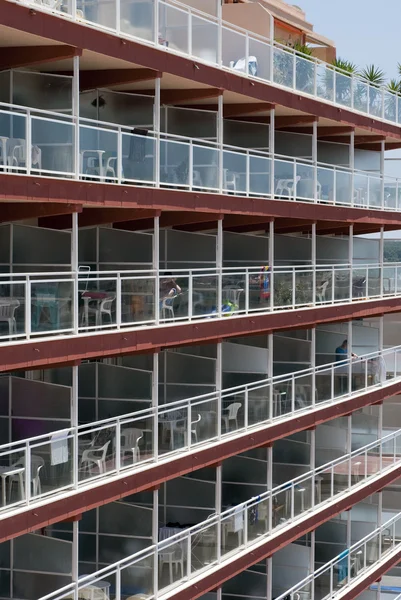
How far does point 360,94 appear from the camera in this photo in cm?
3472

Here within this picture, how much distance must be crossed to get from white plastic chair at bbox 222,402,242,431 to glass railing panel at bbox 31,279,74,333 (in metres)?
7.04

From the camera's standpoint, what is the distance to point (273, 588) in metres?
32.8

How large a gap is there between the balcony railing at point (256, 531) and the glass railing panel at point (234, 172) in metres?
6.60

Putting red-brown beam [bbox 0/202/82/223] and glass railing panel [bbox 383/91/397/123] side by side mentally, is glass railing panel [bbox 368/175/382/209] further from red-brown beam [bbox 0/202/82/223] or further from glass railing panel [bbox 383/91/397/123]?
red-brown beam [bbox 0/202/82/223]

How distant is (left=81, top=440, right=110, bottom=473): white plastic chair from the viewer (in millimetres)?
22250

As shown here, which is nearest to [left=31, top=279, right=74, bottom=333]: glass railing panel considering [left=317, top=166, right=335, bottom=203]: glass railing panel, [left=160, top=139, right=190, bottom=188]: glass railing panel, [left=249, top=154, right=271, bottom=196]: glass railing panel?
[left=160, top=139, right=190, bottom=188]: glass railing panel

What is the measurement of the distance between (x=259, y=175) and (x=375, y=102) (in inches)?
334

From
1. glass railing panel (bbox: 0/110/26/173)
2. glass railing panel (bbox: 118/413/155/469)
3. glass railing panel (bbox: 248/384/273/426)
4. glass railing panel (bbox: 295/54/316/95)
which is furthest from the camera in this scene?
glass railing panel (bbox: 295/54/316/95)

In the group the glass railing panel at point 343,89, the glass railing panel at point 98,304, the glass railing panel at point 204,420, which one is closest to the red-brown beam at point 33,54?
the glass railing panel at point 98,304

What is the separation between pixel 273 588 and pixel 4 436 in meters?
11.8

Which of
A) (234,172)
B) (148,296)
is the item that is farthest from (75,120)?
(234,172)

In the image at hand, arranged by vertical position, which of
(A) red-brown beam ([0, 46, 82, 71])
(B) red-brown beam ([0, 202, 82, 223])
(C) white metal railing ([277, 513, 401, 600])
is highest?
(A) red-brown beam ([0, 46, 82, 71])

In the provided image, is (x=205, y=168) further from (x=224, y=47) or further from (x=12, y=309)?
(x=12, y=309)

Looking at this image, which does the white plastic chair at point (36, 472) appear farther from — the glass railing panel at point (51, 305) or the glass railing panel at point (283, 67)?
the glass railing panel at point (283, 67)
